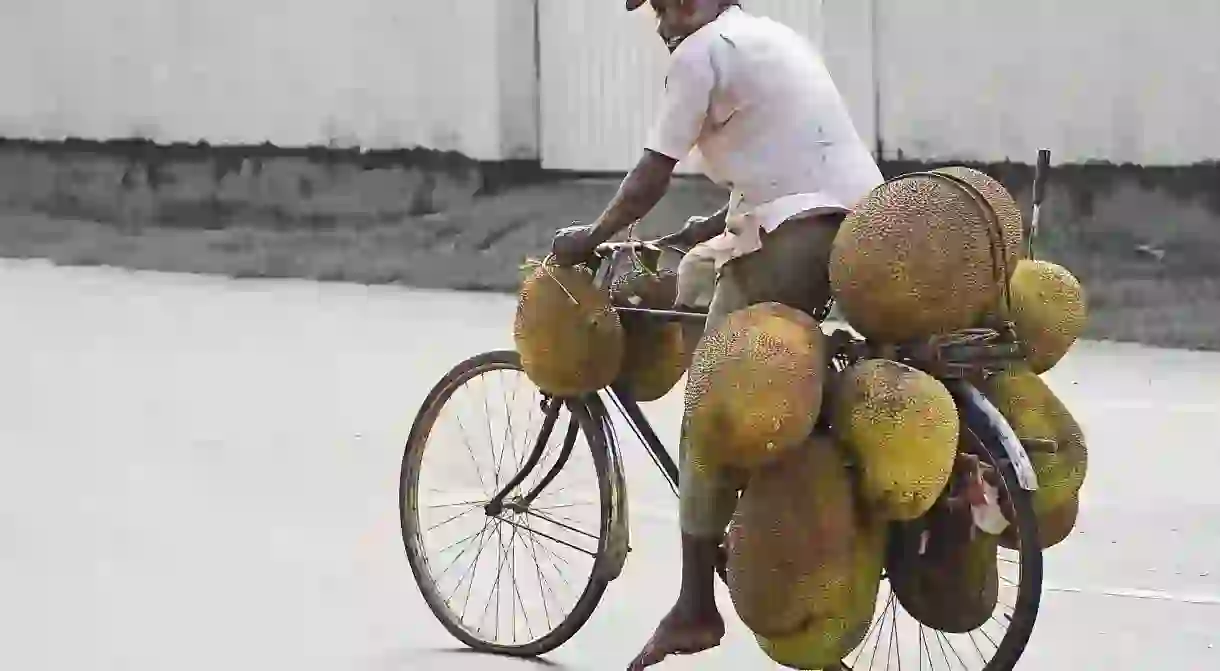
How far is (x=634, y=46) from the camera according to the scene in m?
12.5

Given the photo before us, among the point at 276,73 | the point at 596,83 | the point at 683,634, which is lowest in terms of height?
the point at 683,634

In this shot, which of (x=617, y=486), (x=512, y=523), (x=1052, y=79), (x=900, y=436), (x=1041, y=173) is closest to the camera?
(x=900, y=436)

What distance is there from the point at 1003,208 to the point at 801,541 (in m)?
0.77

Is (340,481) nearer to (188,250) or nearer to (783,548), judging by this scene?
(783,548)

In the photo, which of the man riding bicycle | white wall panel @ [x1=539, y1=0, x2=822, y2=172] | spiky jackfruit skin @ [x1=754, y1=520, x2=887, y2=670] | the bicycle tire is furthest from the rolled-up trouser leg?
white wall panel @ [x1=539, y1=0, x2=822, y2=172]

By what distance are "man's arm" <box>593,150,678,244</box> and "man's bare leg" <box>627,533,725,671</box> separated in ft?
2.37

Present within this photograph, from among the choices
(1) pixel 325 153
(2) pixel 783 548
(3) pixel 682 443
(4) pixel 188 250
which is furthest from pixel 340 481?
(1) pixel 325 153

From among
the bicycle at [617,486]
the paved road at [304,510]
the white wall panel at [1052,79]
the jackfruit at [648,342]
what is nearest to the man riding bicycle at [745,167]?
the bicycle at [617,486]

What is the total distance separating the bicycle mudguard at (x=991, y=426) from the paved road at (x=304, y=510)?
1.32 metres

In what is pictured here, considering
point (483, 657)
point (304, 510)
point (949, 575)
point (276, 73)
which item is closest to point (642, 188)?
point (949, 575)

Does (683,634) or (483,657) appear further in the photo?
(483,657)

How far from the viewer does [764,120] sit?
3.37m

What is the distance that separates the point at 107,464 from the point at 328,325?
303 cm

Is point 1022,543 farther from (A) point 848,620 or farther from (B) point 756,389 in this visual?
(B) point 756,389
